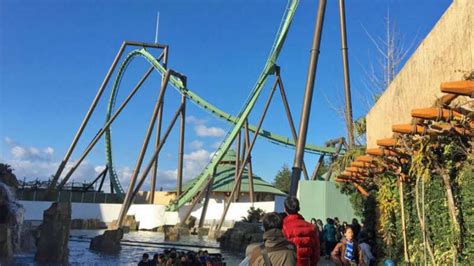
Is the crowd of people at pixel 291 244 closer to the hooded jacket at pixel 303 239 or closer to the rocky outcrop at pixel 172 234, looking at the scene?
the hooded jacket at pixel 303 239

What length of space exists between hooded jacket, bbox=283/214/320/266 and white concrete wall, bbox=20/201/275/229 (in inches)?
836

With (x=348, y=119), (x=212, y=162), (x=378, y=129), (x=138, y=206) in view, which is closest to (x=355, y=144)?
(x=348, y=119)

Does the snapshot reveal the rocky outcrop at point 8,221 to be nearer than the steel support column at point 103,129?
Yes

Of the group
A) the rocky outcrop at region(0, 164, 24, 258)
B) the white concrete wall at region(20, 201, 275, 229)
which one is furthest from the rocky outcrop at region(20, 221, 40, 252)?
the white concrete wall at region(20, 201, 275, 229)

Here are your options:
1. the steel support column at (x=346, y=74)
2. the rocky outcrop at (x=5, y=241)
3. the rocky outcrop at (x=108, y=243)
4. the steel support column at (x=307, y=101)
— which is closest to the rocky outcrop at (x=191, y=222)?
the rocky outcrop at (x=108, y=243)

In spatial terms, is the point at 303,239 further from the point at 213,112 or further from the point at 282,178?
the point at 282,178

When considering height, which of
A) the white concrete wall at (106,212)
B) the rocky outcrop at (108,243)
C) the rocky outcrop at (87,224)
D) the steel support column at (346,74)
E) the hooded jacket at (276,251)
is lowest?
the rocky outcrop at (108,243)

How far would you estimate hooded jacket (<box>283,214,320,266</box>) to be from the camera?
3305 mm

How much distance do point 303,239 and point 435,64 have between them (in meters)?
3.43

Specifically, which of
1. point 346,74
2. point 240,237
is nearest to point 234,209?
point 240,237

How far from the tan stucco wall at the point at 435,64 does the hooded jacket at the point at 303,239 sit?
7.55 ft

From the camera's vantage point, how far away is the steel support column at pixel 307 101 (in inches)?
358

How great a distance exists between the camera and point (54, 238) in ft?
39.9

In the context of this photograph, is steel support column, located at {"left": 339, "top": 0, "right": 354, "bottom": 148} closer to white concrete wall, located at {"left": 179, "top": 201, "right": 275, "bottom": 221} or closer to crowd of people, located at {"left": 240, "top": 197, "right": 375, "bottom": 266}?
crowd of people, located at {"left": 240, "top": 197, "right": 375, "bottom": 266}
